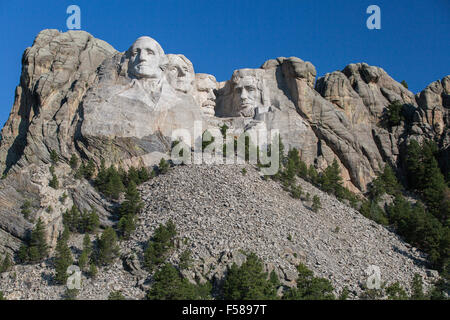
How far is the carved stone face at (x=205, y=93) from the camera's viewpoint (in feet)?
180

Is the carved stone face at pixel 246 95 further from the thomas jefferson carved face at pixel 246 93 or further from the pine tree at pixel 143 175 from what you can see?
the pine tree at pixel 143 175

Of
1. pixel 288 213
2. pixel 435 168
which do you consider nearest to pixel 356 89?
pixel 435 168

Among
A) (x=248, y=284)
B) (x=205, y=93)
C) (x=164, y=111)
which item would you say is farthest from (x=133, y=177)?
(x=248, y=284)

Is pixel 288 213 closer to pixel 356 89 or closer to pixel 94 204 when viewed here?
pixel 94 204

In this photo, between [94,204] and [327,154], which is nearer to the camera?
[94,204]

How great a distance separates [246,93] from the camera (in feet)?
178

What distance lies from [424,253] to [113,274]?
17.6 meters

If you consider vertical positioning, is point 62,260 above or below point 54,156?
below

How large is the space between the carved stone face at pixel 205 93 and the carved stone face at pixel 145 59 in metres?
5.63

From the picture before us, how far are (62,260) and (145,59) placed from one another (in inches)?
702

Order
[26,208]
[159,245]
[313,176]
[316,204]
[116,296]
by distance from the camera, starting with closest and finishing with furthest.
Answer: [116,296] < [159,245] < [26,208] < [316,204] < [313,176]

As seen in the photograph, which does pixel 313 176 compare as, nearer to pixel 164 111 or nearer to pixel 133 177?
pixel 164 111

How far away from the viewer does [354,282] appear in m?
36.5

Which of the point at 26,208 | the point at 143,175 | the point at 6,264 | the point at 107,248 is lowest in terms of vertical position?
the point at 6,264
